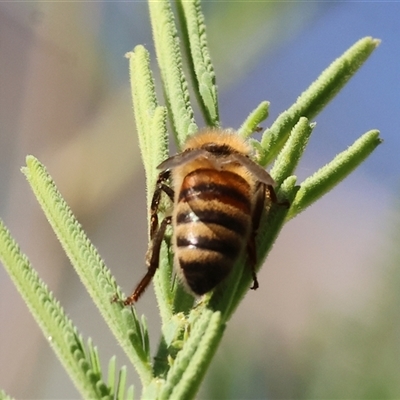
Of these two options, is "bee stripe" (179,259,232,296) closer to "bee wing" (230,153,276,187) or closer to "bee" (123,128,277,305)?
"bee" (123,128,277,305)

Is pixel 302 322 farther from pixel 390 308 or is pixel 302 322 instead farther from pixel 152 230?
pixel 152 230

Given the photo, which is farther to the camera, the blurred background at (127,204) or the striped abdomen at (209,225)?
the blurred background at (127,204)

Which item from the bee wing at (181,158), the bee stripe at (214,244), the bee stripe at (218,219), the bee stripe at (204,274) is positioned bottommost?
the bee stripe at (204,274)

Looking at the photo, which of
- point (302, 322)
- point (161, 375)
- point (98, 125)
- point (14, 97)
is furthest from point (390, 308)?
point (14, 97)

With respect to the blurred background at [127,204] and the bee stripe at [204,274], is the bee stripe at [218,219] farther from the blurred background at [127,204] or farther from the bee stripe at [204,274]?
the blurred background at [127,204]

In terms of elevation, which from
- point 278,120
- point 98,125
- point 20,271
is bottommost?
point 20,271

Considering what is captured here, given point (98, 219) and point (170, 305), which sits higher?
point (98, 219)

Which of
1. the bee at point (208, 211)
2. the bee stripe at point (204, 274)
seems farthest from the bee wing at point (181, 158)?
the bee stripe at point (204, 274)

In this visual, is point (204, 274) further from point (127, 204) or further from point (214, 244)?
point (127, 204)
